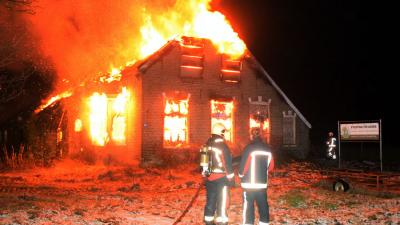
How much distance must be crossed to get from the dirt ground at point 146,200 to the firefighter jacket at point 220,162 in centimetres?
135

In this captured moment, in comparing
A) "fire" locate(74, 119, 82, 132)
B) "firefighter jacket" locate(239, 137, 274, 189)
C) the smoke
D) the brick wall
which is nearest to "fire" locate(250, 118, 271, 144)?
the brick wall

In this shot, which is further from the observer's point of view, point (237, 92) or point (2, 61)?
point (237, 92)

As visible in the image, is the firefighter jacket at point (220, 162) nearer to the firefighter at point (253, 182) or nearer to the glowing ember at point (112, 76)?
the firefighter at point (253, 182)

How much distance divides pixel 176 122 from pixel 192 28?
4808 mm

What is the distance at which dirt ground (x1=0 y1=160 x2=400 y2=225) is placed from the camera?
8.91 metres

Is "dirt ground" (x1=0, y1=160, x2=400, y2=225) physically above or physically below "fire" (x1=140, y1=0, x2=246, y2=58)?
below

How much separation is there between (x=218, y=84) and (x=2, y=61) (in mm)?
11488

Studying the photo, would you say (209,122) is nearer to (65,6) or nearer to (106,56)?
(106,56)

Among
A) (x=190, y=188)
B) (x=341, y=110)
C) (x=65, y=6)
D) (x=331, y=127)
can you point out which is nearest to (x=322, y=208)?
(x=190, y=188)

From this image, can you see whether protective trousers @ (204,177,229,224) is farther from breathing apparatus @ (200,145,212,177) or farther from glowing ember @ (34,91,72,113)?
glowing ember @ (34,91,72,113)

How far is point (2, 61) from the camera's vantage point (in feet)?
37.0

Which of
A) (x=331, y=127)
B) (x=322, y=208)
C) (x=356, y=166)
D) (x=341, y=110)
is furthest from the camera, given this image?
(x=341, y=110)

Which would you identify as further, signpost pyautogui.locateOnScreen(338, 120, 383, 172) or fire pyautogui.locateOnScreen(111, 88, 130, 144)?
fire pyautogui.locateOnScreen(111, 88, 130, 144)

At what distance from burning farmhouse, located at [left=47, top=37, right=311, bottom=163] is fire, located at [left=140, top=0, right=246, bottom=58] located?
504mm
